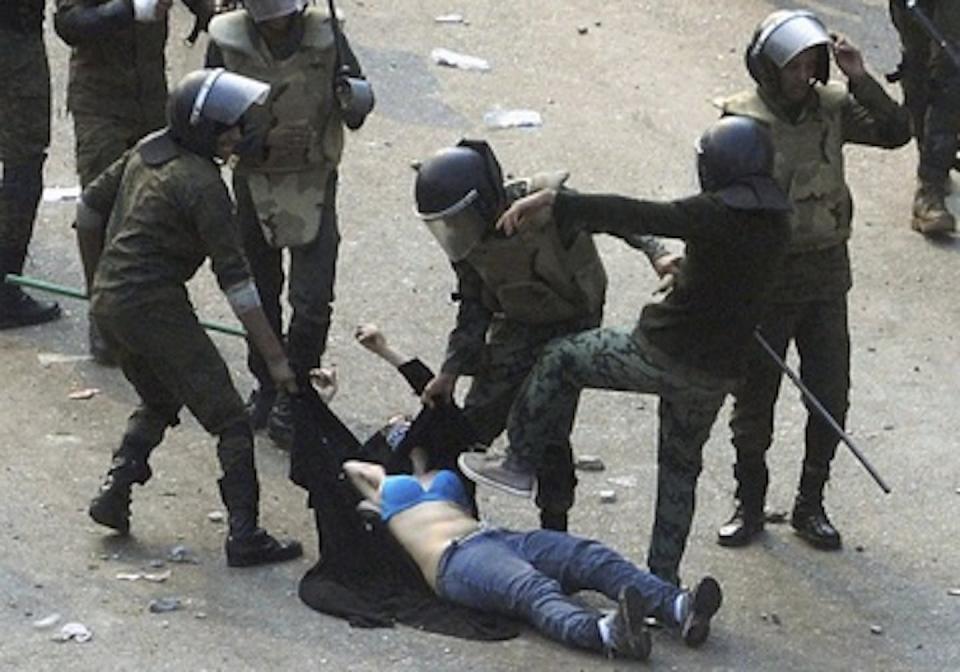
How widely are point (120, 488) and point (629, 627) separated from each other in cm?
176

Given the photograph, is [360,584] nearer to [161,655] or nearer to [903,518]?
[161,655]

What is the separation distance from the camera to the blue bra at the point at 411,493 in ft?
24.2

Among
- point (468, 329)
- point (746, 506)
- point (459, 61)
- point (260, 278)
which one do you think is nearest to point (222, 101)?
point (468, 329)

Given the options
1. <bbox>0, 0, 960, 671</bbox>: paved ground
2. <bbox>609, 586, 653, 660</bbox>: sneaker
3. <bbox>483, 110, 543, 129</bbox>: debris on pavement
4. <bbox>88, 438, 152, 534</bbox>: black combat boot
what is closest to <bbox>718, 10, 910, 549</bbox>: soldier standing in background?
<bbox>0, 0, 960, 671</bbox>: paved ground

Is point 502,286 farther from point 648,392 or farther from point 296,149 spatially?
point 296,149

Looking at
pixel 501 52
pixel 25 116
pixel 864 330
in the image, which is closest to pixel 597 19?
pixel 501 52

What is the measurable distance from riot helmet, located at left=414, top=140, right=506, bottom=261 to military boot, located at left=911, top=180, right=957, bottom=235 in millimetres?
4513

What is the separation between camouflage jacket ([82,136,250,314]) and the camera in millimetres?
7207

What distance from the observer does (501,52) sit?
42.4 ft

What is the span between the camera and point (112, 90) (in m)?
9.06

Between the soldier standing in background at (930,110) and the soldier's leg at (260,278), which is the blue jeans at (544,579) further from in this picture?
the soldier standing in background at (930,110)

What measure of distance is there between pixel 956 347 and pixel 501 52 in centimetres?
373

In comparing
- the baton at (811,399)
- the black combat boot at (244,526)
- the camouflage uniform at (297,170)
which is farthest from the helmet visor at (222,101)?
the baton at (811,399)

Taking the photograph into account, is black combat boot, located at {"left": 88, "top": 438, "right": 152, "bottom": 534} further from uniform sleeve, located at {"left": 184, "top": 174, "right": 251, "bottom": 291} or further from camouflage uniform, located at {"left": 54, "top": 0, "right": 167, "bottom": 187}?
camouflage uniform, located at {"left": 54, "top": 0, "right": 167, "bottom": 187}
